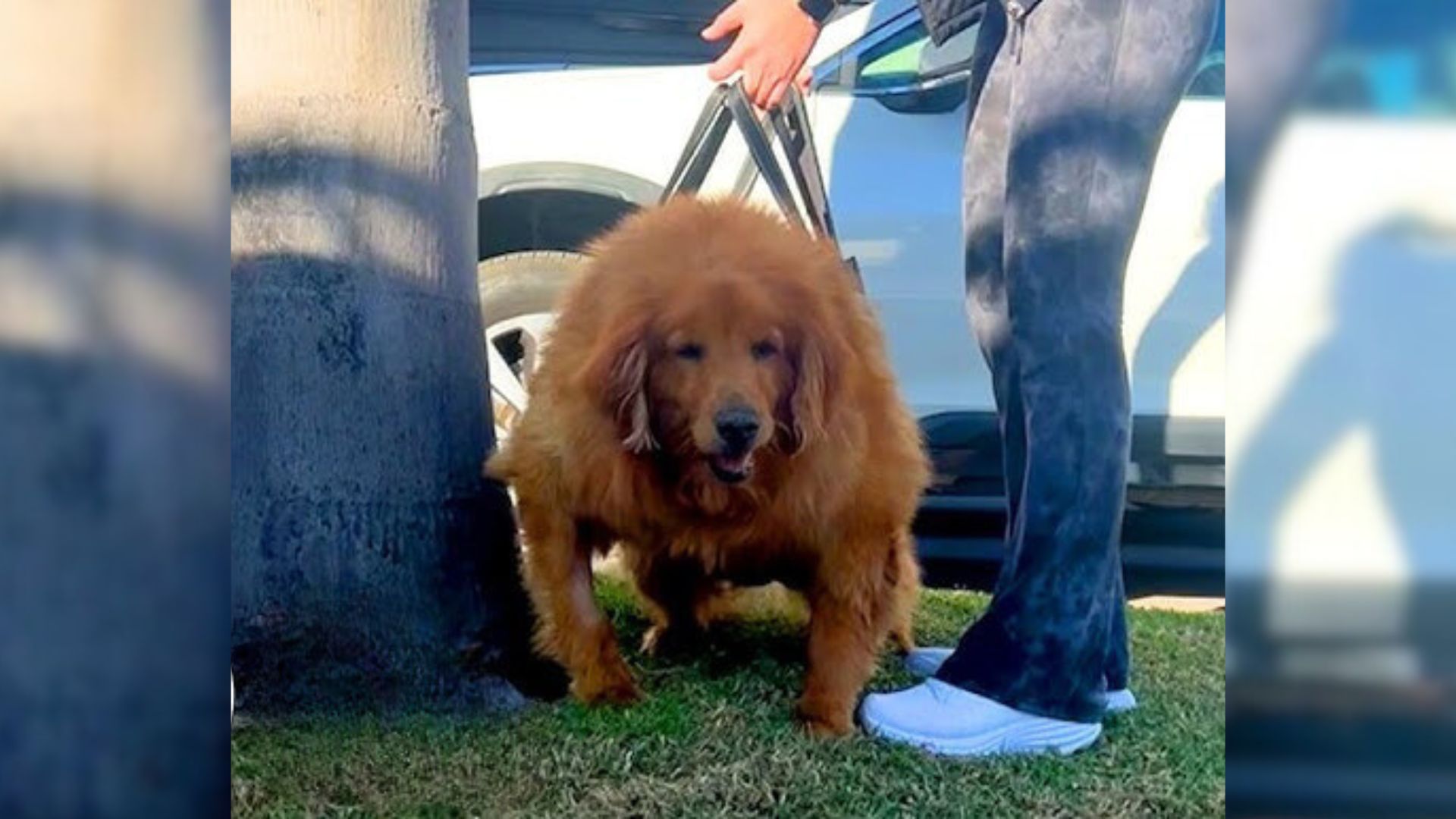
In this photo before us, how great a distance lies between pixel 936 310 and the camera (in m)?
3.18

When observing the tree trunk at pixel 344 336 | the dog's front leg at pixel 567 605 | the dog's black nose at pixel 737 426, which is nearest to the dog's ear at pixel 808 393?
the dog's black nose at pixel 737 426

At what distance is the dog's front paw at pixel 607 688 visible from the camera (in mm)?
2721

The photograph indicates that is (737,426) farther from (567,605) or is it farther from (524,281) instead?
(524,281)

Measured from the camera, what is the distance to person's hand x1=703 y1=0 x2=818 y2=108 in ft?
8.68

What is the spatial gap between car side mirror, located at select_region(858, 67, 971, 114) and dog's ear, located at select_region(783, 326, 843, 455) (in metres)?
0.64

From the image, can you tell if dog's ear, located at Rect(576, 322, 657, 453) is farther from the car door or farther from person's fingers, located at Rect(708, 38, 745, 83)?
the car door

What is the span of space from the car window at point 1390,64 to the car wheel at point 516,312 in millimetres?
1550

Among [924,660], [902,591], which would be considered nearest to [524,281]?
[902,591]

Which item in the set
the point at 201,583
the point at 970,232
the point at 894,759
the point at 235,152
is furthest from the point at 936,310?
the point at 201,583

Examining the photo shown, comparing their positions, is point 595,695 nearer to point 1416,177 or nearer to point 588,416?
point 588,416

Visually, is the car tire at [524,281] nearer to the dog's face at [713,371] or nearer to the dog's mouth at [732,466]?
the dog's face at [713,371]

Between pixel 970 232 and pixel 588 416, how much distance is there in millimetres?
673

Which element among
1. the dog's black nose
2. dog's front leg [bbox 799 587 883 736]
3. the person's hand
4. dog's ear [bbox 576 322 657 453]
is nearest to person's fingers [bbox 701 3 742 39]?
the person's hand

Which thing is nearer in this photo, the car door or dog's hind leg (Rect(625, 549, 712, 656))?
dog's hind leg (Rect(625, 549, 712, 656))
